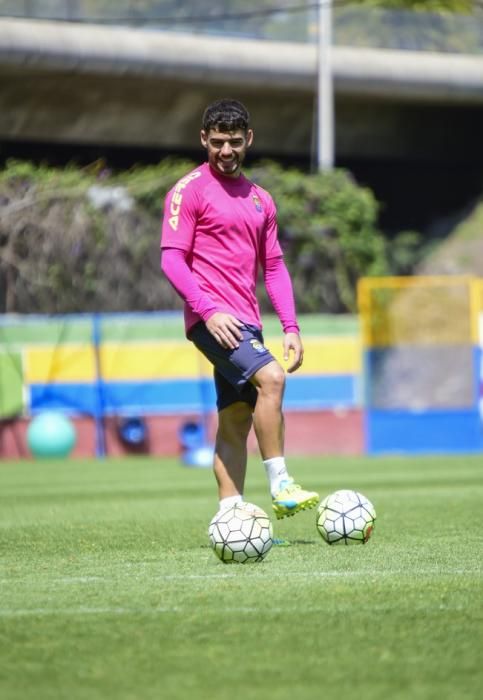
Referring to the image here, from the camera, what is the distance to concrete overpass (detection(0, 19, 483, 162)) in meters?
28.4

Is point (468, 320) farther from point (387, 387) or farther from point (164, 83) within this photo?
point (164, 83)

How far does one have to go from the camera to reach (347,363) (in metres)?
24.1

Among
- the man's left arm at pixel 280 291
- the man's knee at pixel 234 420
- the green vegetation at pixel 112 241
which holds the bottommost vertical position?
the man's knee at pixel 234 420

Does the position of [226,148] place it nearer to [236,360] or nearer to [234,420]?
[236,360]

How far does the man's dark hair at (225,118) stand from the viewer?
7992 mm

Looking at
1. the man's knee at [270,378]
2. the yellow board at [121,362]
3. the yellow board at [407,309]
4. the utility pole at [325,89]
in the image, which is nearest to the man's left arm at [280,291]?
the man's knee at [270,378]

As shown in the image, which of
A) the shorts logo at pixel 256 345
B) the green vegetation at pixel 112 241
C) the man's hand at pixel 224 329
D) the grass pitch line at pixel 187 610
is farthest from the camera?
the green vegetation at pixel 112 241

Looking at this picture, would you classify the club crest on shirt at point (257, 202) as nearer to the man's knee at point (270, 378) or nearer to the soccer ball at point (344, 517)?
the man's knee at point (270, 378)

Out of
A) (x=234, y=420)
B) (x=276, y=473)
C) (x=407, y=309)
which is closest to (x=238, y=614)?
(x=276, y=473)

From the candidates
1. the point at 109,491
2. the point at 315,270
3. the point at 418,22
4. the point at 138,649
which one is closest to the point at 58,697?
the point at 138,649

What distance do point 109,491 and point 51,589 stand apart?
347 inches

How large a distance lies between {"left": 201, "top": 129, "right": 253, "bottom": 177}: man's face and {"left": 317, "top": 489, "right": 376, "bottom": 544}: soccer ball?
1801mm

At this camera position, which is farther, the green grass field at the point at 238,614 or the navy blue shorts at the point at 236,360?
the navy blue shorts at the point at 236,360

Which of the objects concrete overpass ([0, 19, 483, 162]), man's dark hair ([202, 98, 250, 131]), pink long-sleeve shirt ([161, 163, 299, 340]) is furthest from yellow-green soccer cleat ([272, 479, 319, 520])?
concrete overpass ([0, 19, 483, 162])
